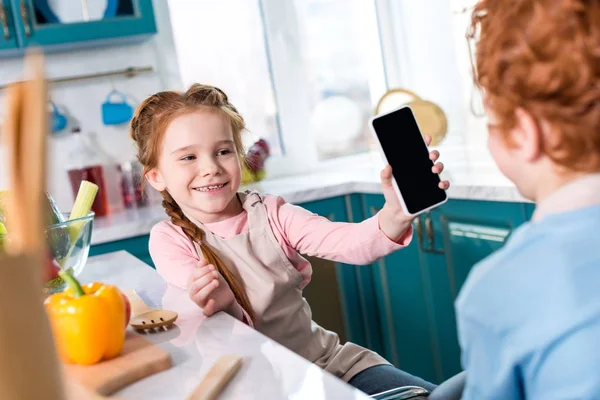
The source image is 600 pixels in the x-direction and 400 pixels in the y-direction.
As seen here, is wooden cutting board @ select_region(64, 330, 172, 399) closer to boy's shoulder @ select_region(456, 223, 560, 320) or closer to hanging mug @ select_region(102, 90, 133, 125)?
boy's shoulder @ select_region(456, 223, 560, 320)

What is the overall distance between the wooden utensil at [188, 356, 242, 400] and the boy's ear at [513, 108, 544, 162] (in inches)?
16.4

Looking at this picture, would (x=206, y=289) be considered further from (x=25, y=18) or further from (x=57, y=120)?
(x=57, y=120)

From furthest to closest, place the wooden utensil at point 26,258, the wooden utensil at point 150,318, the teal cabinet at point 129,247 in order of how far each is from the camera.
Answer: the teal cabinet at point 129,247
the wooden utensil at point 150,318
the wooden utensil at point 26,258

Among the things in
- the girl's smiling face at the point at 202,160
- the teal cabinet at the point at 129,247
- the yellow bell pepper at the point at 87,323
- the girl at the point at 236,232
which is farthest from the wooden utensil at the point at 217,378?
the teal cabinet at the point at 129,247

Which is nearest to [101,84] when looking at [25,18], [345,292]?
[25,18]

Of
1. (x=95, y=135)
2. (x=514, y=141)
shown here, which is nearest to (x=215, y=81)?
(x=95, y=135)

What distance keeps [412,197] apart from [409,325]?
1.40 meters

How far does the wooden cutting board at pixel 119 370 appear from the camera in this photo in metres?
0.86

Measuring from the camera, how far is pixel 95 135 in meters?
2.99

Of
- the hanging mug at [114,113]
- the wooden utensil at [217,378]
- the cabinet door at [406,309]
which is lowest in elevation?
the cabinet door at [406,309]

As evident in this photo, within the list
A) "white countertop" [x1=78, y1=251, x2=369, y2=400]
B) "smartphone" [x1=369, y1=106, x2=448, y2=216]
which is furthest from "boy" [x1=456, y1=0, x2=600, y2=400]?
"smartphone" [x1=369, y1=106, x2=448, y2=216]

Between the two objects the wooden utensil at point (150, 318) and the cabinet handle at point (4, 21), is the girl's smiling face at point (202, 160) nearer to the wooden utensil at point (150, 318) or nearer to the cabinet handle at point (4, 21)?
the wooden utensil at point (150, 318)

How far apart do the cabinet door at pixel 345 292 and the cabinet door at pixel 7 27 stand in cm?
121

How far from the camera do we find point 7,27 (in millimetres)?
2539
